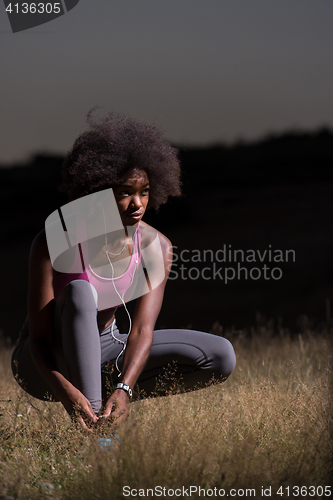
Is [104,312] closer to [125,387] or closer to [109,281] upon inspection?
[109,281]

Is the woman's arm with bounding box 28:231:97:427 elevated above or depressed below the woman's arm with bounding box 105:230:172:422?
above

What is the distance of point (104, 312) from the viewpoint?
264cm

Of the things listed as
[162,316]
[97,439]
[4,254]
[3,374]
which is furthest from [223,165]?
[97,439]

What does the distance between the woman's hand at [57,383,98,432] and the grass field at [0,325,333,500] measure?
0.16 feet

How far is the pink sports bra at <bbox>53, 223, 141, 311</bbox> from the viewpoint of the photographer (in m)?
2.47

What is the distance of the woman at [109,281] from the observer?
7.63ft

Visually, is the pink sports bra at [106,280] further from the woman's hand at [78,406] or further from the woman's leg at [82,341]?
the woman's hand at [78,406]

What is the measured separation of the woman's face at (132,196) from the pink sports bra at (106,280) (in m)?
0.22

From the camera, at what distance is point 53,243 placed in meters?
2.48

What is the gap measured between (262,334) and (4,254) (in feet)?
16.6
